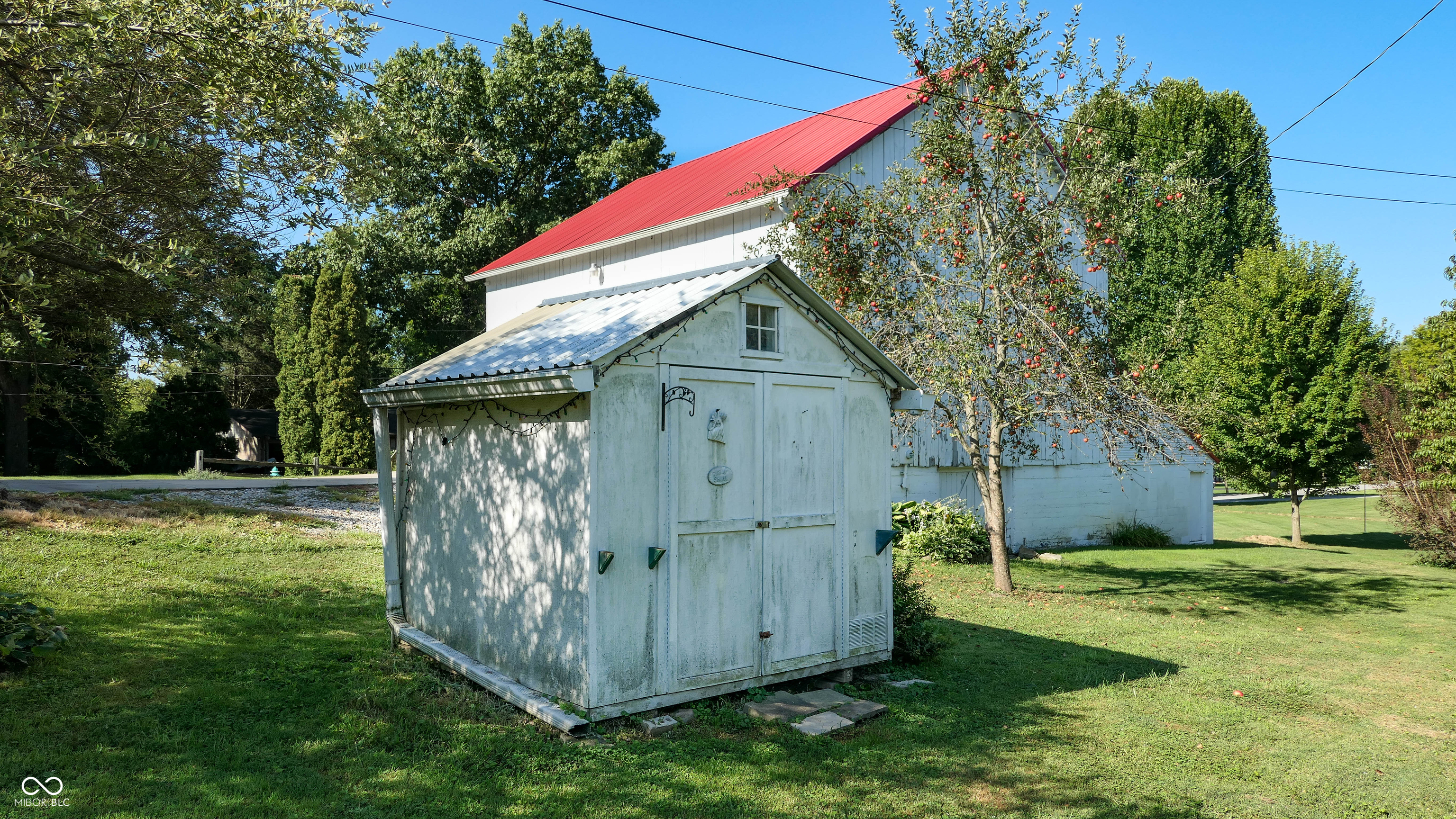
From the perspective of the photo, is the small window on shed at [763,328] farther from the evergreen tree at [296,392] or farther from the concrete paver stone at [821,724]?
the evergreen tree at [296,392]

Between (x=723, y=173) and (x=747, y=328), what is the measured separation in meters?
13.8

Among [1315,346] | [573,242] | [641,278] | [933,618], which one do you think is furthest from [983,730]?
[1315,346]

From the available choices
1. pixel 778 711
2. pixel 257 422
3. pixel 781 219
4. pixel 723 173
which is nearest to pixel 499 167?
pixel 723 173

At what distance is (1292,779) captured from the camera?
17.3 feet

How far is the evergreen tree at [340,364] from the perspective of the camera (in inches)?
1153

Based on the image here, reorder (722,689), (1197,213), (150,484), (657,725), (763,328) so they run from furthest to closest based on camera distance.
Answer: (1197,213)
(150,484)
(763,328)
(722,689)
(657,725)

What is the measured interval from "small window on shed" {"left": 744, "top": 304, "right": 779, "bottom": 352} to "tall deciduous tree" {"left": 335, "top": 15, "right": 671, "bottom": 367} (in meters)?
24.8

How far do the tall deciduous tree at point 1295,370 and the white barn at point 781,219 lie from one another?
1.61 meters

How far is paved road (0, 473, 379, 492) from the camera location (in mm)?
16875

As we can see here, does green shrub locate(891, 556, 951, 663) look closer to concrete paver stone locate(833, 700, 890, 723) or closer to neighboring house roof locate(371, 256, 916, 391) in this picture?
concrete paver stone locate(833, 700, 890, 723)

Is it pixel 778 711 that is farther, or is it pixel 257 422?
pixel 257 422

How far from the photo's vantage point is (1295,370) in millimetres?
20484

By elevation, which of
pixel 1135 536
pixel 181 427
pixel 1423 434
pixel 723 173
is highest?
pixel 723 173

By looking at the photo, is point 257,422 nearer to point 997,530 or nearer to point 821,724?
point 997,530
